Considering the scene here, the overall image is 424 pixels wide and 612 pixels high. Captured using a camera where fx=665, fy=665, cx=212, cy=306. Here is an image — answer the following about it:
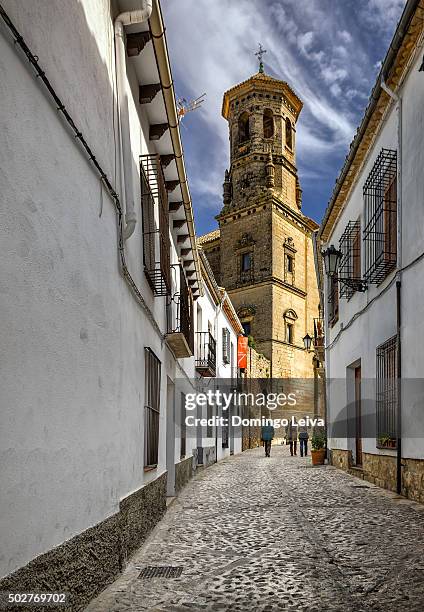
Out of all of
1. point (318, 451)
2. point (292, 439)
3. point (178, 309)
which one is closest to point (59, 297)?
point (178, 309)

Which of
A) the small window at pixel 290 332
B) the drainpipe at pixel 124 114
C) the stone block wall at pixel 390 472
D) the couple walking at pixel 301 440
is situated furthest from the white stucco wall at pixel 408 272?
the small window at pixel 290 332

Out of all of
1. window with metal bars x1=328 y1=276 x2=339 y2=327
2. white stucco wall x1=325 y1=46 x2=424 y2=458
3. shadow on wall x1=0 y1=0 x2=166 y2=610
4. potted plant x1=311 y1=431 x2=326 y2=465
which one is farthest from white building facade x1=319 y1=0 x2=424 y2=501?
shadow on wall x1=0 y1=0 x2=166 y2=610

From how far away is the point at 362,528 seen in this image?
6.91 m

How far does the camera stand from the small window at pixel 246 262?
40.8 metres

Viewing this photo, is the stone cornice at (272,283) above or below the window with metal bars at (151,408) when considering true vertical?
above

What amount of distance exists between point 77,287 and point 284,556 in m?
3.15

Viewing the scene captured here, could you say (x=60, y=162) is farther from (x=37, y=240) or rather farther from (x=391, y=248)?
Result: (x=391, y=248)

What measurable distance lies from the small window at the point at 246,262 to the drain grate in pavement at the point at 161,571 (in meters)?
35.7

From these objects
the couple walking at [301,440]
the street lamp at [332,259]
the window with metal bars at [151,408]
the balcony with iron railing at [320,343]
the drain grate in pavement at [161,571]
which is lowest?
the couple walking at [301,440]

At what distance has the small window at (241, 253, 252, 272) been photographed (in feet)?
134

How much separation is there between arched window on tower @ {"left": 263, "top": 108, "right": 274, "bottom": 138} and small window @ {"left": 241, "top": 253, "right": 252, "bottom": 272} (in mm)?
7904

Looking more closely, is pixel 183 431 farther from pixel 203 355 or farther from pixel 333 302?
pixel 333 302

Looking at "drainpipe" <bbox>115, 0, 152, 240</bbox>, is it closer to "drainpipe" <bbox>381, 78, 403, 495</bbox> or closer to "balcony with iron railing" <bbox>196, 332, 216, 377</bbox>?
"drainpipe" <bbox>381, 78, 403, 495</bbox>

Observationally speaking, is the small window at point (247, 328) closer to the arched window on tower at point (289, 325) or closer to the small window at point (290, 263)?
the arched window on tower at point (289, 325)
